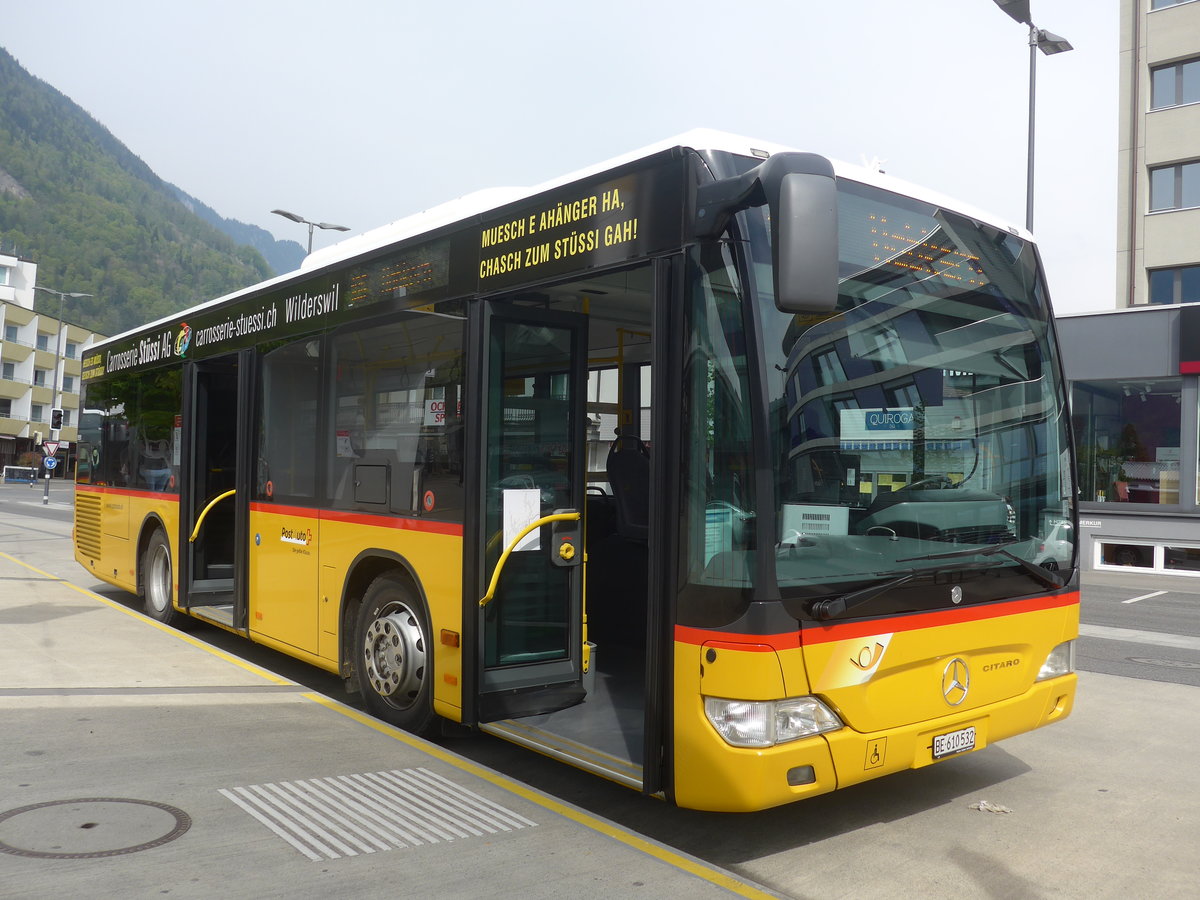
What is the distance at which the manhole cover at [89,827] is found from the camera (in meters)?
3.97

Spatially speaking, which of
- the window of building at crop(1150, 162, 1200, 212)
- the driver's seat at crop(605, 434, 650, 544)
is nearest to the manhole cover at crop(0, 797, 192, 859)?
the driver's seat at crop(605, 434, 650, 544)

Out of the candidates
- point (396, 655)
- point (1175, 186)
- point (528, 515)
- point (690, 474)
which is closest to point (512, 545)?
point (528, 515)

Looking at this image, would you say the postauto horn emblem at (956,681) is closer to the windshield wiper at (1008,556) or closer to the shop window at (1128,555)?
the windshield wiper at (1008,556)

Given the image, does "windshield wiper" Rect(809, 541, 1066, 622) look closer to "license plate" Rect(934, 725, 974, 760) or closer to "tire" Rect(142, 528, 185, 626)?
"license plate" Rect(934, 725, 974, 760)

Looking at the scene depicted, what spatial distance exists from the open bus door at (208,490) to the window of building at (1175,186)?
28.0m

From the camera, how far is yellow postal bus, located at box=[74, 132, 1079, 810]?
4.00m

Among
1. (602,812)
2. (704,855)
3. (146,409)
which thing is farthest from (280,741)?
(146,409)

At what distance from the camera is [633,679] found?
6191 mm

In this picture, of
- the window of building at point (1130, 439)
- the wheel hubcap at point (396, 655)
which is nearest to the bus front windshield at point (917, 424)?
the wheel hubcap at point (396, 655)

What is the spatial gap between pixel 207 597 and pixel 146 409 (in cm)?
209

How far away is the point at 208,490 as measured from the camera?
30.0 feet

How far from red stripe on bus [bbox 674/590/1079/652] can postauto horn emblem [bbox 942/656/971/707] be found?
0.19m

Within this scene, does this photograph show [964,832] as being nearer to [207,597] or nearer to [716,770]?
[716,770]

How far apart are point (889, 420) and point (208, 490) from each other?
667cm
